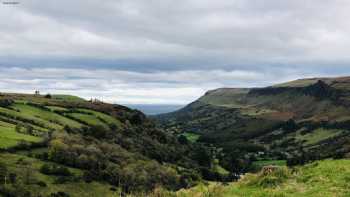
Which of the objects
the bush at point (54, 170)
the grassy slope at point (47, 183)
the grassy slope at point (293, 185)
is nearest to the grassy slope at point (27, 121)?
the grassy slope at point (47, 183)

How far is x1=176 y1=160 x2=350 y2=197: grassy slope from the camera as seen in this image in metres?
24.0

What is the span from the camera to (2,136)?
428 ft

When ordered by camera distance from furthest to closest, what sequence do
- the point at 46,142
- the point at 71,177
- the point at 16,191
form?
the point at 46,142 < the point at 71,177 < the point at 16,191

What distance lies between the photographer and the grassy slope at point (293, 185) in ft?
78.7

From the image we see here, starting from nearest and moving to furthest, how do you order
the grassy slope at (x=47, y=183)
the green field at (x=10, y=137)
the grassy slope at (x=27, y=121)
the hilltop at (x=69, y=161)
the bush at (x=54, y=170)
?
the grassy slope at (x=47, y=183) → the hilltop at (x=69, y=161) → the bush at (x=54, y=170) → the green field at (x=10, y=137) → the grassy slope at (x=27, y=121)

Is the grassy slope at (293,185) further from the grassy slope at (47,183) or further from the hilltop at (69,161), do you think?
the grassy slope at (47,183)

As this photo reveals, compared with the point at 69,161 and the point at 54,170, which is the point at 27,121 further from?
the point at 54,170

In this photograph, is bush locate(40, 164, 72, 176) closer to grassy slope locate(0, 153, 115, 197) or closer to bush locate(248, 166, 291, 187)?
grassy slope locate(0, 153, 115, 197)

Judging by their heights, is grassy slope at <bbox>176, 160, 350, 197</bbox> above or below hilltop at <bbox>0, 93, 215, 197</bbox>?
above

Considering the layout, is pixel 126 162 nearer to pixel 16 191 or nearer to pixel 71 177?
pixel 71 177

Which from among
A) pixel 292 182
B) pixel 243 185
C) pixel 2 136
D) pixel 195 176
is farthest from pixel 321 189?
pixel 195 176

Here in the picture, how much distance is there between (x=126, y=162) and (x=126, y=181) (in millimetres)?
23714

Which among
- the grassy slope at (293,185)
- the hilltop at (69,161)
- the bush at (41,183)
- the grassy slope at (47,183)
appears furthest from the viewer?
the hilltop at (69,161)

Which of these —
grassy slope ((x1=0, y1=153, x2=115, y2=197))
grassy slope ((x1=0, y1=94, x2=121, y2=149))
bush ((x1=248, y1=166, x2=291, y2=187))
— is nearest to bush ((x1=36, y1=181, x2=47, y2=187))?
grassy slope ((x1=0, y1=153, x2=115, y2=197))
